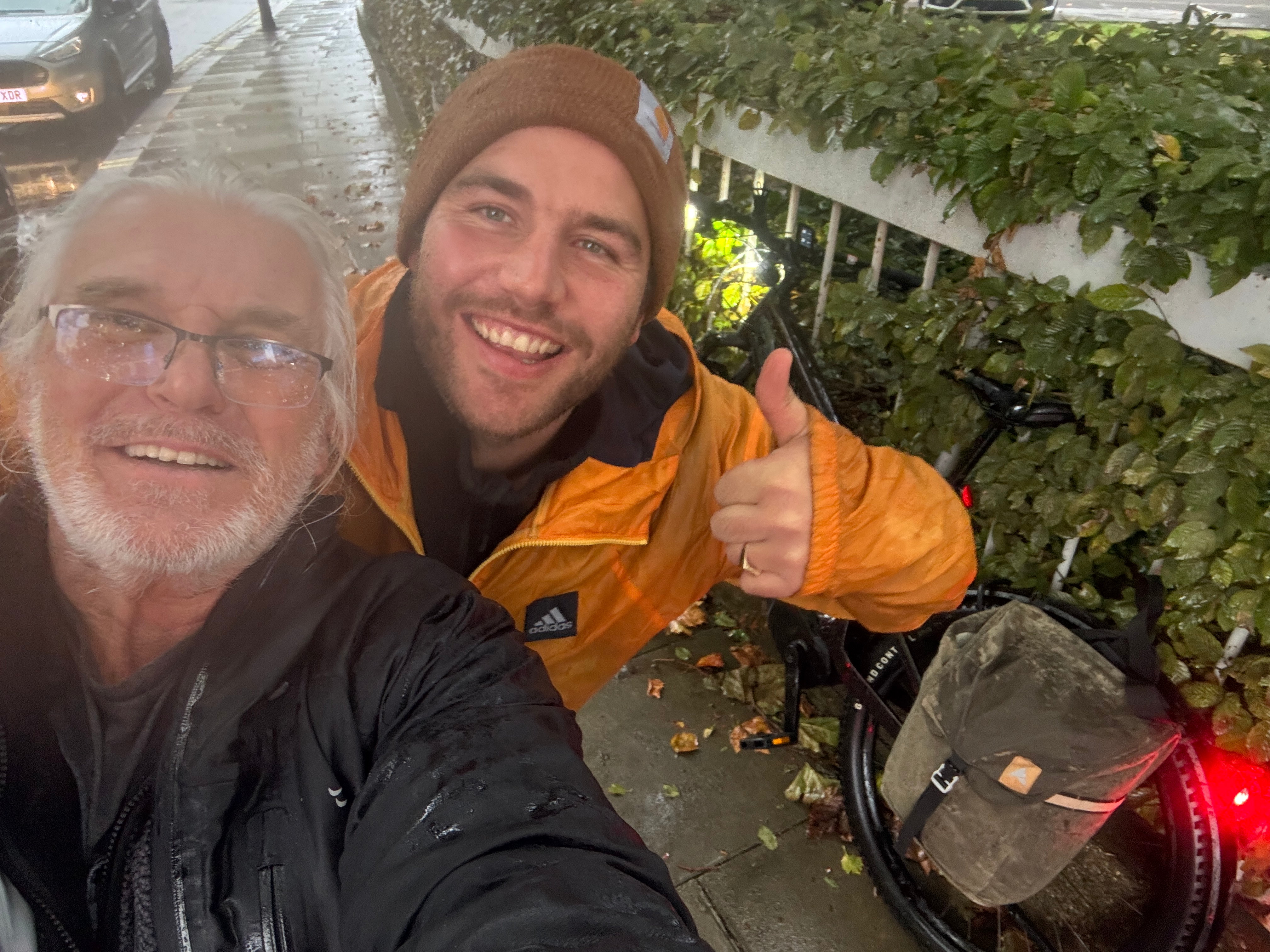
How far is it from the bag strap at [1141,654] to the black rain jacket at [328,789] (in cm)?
127

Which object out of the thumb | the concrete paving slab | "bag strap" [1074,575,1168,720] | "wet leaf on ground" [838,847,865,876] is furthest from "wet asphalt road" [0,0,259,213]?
"wet leaf on ground" [838,847,865,876]

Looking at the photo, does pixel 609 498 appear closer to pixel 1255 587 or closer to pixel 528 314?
pixel 528 314

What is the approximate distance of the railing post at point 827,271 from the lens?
108 inches

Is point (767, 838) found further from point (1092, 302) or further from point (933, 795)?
point (1092, 302)

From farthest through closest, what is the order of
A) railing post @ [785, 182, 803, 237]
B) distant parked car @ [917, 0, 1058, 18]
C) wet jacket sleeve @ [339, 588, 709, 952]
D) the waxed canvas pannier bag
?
1. distant parked car @ [917, 0, 1058, 18]
2. railing post @ [785, 182, 803, 237]
3. the waxed canvas pannier bag
4. wet jacket sleeve @ [339, 588, 709, 952]

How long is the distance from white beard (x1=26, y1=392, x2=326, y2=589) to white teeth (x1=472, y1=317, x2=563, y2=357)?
644mm

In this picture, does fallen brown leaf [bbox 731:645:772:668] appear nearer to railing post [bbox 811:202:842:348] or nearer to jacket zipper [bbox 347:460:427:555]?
railing post [bbox 811:202:842:348]

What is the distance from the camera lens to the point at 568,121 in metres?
1.73

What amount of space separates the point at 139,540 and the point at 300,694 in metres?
0.42

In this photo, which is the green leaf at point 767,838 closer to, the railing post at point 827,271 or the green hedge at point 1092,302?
the green hedge at point 1092,302

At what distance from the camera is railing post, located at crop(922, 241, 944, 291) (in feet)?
7.50

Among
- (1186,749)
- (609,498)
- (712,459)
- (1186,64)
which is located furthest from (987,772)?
(1186,64)

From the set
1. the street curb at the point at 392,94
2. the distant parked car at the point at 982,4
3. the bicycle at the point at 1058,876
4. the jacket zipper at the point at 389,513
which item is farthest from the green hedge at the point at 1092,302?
the street curb at the point at 392,94

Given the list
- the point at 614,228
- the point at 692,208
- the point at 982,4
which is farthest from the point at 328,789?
the point at 982,4
